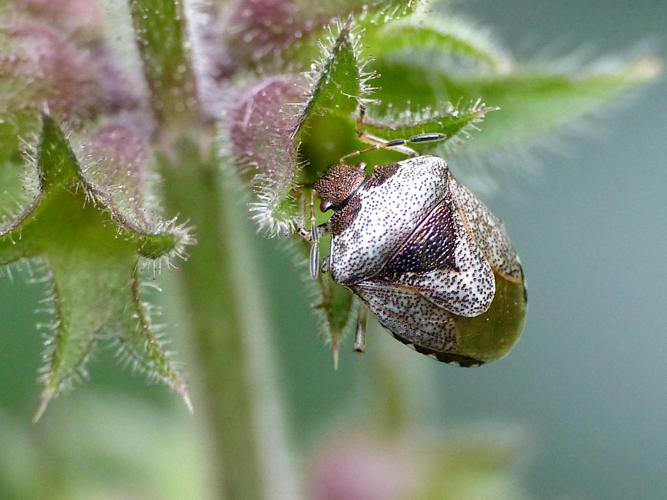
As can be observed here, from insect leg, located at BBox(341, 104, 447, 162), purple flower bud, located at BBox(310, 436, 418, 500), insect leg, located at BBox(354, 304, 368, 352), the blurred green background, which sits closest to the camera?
insect leg, located at BBox(341, 104, 447, 162)

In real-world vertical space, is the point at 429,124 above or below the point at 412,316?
above

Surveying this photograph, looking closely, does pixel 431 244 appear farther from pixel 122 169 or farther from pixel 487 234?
pixel 122 169

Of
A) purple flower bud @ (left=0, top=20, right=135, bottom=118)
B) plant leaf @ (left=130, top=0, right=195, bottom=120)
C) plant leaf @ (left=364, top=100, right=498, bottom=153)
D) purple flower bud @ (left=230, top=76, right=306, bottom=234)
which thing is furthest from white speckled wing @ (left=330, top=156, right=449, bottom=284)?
purple flower bud @ (left=0, top=20, right=135, bottom=118)

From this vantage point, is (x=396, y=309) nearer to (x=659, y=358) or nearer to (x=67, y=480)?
(x=67, y=480)

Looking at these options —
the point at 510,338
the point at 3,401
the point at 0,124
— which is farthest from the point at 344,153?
the point at 3,401

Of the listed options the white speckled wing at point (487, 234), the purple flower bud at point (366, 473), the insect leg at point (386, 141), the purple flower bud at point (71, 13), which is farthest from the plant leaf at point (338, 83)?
the purple flower bud at point (366, 473)

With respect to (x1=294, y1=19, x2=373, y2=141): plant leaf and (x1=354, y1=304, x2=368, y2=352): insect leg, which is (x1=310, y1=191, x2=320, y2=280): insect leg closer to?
(x1=294, y1=19, x2=373, y2=141): plant leaf

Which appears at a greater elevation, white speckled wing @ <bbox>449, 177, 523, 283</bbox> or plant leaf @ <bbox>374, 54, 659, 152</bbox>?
plant leaf @ <bbox>374, 54, 659, 152</bbox>

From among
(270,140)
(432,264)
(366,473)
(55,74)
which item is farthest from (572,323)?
(55,74)
